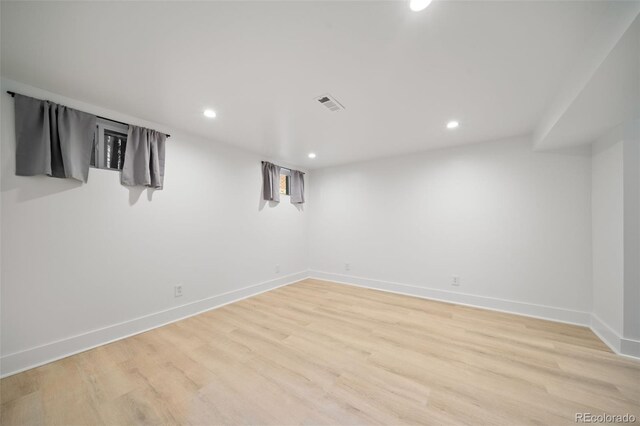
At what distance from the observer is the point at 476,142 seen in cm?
318

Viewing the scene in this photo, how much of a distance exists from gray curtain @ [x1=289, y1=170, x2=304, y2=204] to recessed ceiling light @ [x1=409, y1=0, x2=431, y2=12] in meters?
3.48

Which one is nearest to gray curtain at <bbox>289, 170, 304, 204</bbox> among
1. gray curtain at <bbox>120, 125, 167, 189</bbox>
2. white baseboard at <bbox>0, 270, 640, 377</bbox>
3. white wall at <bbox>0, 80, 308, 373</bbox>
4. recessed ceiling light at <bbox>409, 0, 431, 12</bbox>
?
white wall at <bbox>0, 80, 308, 373</bbox>

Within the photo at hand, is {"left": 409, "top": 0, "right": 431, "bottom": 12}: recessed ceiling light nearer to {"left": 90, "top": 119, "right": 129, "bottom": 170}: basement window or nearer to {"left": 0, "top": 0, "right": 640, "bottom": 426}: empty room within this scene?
{"left": 0, "top": 0, "right": 640, "bottom": 426}: empty room

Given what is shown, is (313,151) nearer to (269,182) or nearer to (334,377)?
(269,182)

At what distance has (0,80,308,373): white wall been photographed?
177 cm

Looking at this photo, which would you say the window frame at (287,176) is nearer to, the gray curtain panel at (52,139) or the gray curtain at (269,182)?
the gray curtain at (269,182)

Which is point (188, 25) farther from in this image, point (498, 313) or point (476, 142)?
point (498, 313)

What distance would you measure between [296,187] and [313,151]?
1038mm

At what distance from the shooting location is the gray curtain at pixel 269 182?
3.84m

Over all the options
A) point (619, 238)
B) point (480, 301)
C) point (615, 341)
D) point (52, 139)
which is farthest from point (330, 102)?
point (615, 341)

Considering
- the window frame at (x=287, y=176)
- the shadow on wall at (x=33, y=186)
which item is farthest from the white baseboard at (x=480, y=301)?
the shadow on wall at (x=33, y=186)

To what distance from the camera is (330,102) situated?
2.12 metres

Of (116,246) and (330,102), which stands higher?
(330,102)

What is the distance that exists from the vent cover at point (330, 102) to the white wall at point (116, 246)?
190 centimetres
